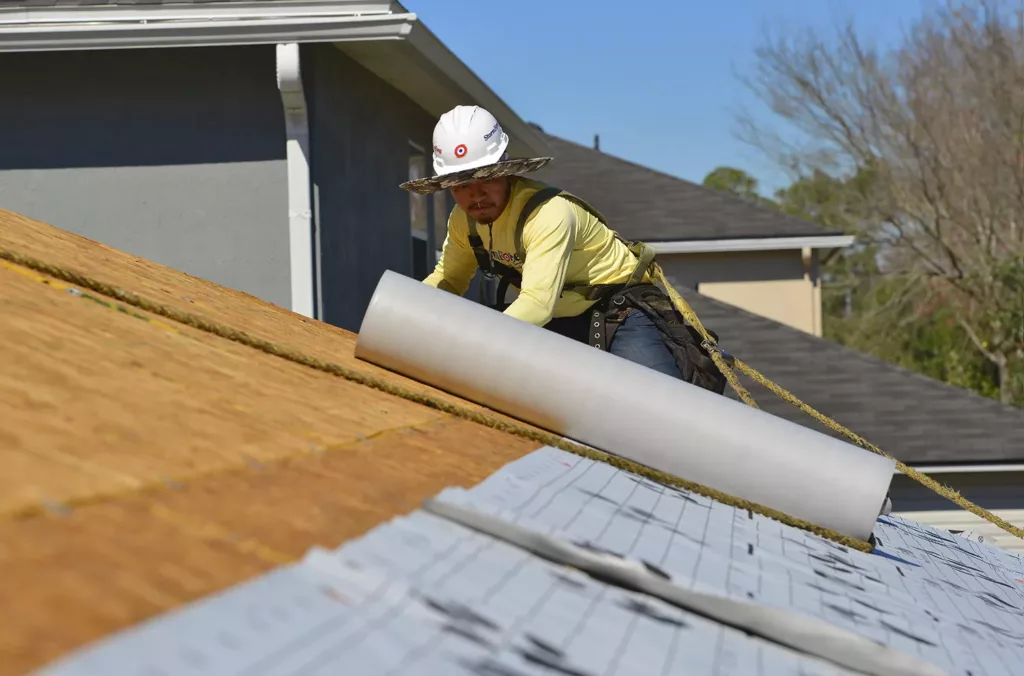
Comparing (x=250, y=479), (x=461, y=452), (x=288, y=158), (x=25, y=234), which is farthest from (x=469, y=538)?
(x=288, y=158)

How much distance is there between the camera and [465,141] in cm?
421

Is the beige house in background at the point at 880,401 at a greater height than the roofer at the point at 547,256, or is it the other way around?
the roofer at the point at 547,256

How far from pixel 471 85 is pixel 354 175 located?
1717 millimetres

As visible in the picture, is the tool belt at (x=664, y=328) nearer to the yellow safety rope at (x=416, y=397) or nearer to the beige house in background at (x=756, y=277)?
the yellow safety rope at (x=416, y=397)

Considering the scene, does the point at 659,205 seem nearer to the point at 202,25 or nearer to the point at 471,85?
the point at 471,85

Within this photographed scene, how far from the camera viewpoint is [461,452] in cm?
290

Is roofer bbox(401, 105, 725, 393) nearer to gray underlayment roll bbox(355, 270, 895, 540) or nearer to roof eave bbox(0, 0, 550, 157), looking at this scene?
gray underlayment roll bbox(355, 270, 895, 540)

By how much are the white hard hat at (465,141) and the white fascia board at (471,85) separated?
449 centimetres

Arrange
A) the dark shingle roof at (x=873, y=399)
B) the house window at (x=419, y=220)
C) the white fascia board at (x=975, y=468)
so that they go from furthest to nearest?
the house window at (x=419, y=220), the dark shingle roof at (x=873, y=399), the white fascia board at (x=975, y=468)

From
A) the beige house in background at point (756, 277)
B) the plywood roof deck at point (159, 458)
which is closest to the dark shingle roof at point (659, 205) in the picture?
the beige house in background at point (756, 277)

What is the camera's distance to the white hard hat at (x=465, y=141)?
13.8ft

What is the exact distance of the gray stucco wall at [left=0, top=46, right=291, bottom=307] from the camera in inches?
346

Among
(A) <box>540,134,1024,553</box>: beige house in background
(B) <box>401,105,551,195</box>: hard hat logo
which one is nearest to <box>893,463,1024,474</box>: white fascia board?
(A) <box>540,134,1024,553</box>: beige house in background

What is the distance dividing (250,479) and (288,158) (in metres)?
6.83
